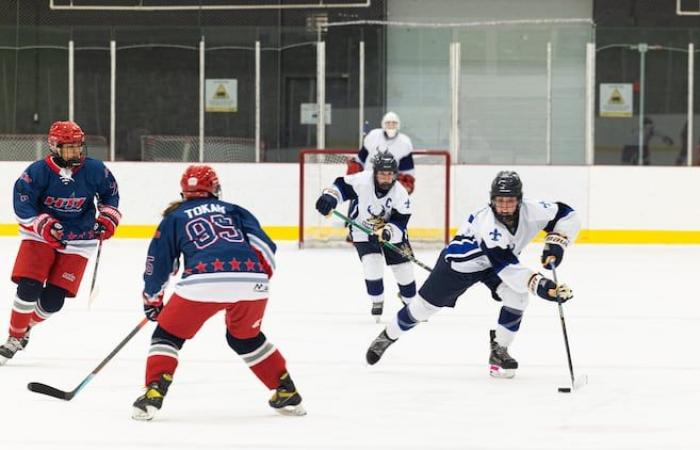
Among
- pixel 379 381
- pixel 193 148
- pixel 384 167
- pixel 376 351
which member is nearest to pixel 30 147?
pixel 193 148

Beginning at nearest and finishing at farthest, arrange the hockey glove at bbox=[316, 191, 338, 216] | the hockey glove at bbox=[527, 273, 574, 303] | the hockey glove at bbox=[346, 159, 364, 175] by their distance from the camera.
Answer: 1. the hockey glove at bbox=[527, 273, 574, 303]
2. the hockey glove at bbox=[316, 191, 338, 216]
3. the hockey glove at bbox=[346, 159, 364, 175]

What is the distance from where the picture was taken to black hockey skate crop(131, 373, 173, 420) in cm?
374

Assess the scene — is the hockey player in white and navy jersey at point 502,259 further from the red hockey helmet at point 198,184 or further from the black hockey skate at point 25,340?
the black hockey skate at point 25,340

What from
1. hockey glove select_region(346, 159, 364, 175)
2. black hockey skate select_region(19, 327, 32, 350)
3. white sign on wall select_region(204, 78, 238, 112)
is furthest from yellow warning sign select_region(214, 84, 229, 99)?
black hockey skate select_region(19, 327, 32, 350)

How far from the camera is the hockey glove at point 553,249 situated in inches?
180

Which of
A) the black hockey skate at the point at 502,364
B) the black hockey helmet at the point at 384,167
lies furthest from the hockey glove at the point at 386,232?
the black hockey skate at the point at 502,364

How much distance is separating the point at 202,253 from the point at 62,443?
2.15ft

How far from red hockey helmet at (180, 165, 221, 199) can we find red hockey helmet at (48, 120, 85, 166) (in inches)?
48.5

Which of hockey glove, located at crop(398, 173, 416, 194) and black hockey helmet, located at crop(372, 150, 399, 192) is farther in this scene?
hockey glove, located at crop(398, 173, 416, 194)

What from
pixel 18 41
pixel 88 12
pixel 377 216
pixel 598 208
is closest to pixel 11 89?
pixel 18 41

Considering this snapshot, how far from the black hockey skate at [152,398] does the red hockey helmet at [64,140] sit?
58.4 inches

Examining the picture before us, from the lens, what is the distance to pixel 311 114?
11.6m

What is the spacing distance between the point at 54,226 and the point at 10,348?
1.59 feet

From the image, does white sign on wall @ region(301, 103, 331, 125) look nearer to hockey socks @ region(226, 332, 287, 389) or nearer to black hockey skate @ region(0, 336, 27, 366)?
black hockey skate @ region(0, 336, 27, 366)
